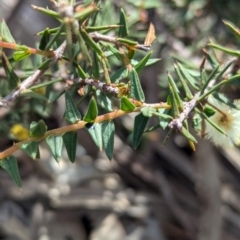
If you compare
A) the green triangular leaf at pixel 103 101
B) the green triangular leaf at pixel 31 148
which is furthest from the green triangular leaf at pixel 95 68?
the green triangular leaf at pixel 31 148

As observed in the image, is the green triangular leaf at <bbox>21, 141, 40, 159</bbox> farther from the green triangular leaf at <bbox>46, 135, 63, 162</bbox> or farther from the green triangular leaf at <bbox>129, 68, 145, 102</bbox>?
the green triangular leaf at <bbox>129, 68, 145, 102</bbox>

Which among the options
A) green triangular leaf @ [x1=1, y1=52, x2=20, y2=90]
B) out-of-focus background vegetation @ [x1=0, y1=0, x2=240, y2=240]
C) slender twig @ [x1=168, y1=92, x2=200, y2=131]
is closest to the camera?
slender twig @ [x1=168, y1=92, x2=200, y2=131]

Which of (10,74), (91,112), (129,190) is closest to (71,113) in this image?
(91,112)

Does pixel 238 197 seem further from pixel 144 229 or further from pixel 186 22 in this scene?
pixel 186 22

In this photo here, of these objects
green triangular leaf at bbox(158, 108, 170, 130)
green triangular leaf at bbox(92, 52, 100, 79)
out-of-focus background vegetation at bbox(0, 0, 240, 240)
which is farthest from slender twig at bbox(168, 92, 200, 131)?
out-of-focus background vegetation at bbox(0, 0, 240, 240)

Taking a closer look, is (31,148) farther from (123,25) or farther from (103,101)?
(123,25)
